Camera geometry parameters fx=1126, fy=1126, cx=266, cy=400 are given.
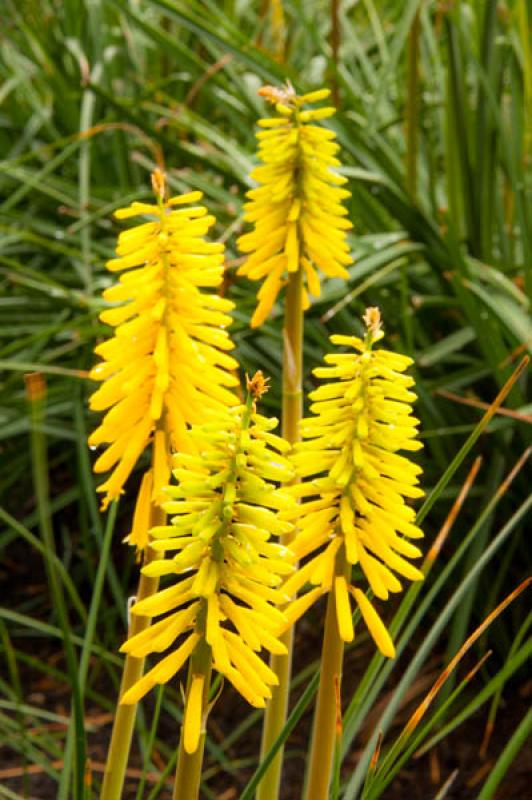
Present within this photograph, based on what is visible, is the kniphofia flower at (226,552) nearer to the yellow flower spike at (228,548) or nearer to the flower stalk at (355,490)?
the yellow flower spike at (228,548)

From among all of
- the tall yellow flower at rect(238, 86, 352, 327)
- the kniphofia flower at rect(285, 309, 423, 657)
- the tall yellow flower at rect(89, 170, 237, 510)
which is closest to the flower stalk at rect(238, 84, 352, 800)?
the tall yellow flower at rect(238, 86, 352, 327)

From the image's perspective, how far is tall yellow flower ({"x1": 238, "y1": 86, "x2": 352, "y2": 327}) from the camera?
1508 millimetres

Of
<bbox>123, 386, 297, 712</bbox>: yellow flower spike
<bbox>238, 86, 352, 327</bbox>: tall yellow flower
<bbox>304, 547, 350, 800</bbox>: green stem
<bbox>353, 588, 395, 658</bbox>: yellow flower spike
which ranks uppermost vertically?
<bbox>238, 86, 352, 327</bbox>: tall yellow flower

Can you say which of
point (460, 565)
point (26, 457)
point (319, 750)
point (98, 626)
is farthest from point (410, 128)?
point (319, 750)

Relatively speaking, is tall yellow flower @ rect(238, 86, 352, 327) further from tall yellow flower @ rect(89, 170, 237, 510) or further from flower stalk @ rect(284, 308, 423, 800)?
flower stalk @ rect(284, 308, 423, 800)

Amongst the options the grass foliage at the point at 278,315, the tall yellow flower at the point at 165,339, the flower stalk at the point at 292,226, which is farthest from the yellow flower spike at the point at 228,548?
the grass foliage at the point at 278,315

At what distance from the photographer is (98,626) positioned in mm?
3133

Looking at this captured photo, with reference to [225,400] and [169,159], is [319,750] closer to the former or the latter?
[225,400]

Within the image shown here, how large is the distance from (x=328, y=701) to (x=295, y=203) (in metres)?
0.67

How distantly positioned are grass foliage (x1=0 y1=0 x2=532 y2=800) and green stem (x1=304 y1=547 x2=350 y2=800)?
3.17ft

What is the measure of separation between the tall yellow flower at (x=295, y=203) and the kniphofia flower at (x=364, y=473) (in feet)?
1.29

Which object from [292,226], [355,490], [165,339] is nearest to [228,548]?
[355,490]

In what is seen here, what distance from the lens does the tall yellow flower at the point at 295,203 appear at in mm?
1508

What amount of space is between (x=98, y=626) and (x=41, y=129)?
6.02 feet
